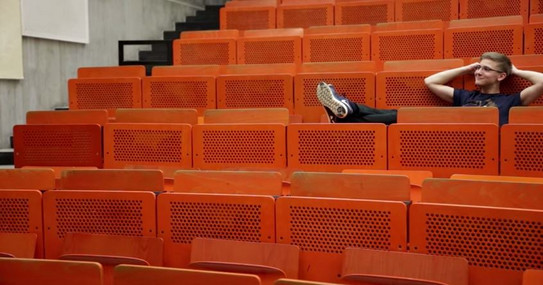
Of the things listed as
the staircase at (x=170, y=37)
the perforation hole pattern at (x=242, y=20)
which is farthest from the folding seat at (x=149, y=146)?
the perforation hole pattern at (x=242, y=20)

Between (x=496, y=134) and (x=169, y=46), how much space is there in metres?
2.29

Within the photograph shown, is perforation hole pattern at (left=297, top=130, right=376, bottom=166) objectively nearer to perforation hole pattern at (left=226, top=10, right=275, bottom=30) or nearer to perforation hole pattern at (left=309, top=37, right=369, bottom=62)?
perforation hole pattern at (left=309, top=37, right=369, bottom=62)

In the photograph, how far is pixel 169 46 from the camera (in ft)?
11.7

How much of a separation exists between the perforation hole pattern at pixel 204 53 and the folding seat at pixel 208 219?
5.09ft

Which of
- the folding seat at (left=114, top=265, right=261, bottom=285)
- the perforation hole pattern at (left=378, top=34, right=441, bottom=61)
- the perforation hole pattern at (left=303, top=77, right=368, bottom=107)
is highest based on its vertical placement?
the perforation hole pattern at (left=378, top=34, right=441, bottom=61)

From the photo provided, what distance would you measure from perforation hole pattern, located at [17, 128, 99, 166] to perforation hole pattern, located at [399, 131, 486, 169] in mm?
1090

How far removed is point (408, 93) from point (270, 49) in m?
0.87

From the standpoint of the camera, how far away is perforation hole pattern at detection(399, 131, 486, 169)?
5.81 ft

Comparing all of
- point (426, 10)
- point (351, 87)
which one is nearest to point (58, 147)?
point (351, 87)

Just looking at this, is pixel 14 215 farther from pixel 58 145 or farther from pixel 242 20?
pixel 242 20

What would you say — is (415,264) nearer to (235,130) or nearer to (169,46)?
(235,130)

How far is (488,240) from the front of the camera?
47.1 inches

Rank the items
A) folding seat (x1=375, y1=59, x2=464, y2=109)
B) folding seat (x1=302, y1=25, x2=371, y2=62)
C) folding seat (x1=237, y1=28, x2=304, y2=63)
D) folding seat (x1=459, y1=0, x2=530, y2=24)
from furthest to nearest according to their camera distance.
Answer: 1. folding seat (x1=459, y1=0, x2=530, y2=24)
2. folding seat (x1=237, y1=28, x2=304, y2=63)
3. folding seat (x1=302, y1=25, x2=371, y2=62)
4. folding seat (x1=375, y1=59, x2=464, y2=109)

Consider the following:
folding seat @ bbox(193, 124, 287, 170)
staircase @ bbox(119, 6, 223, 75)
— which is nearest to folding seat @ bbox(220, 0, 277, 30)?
staircase @ bbox(119, 6, 223, 75)
